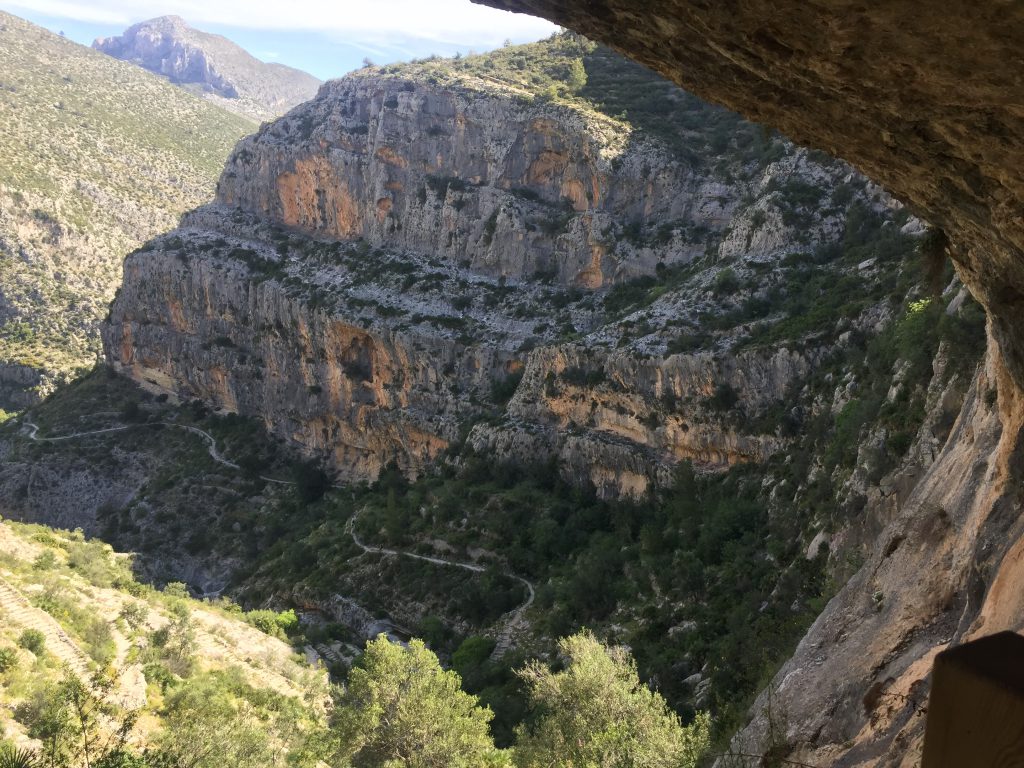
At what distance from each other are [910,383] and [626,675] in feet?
34.8

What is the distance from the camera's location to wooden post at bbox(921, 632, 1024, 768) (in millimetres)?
2363

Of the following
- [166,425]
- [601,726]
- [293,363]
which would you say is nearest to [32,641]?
[601,726]

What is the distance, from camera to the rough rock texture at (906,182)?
4691 millimetres

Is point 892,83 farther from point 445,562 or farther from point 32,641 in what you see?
point 445,562

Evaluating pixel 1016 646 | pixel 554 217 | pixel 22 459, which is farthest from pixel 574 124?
pixel 1016 646

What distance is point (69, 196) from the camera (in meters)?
91.1

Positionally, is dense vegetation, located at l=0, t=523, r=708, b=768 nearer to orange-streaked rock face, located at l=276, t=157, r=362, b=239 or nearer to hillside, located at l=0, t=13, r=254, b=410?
orange-streaked rock face, located at l=276, t=157, r=362, b=239

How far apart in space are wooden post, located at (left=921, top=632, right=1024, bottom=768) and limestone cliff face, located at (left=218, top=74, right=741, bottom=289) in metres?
52.2

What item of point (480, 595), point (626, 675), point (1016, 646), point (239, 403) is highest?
point (1016, 646)

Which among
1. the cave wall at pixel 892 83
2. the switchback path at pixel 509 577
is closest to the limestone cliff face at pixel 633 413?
the switchback path at pixel 509 577

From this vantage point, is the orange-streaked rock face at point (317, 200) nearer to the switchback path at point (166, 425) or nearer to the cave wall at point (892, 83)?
the switchback path at point (166, 425)

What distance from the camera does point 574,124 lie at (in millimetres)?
59406

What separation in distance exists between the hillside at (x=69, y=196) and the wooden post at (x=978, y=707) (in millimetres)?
93244

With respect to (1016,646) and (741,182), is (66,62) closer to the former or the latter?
(741,182)
